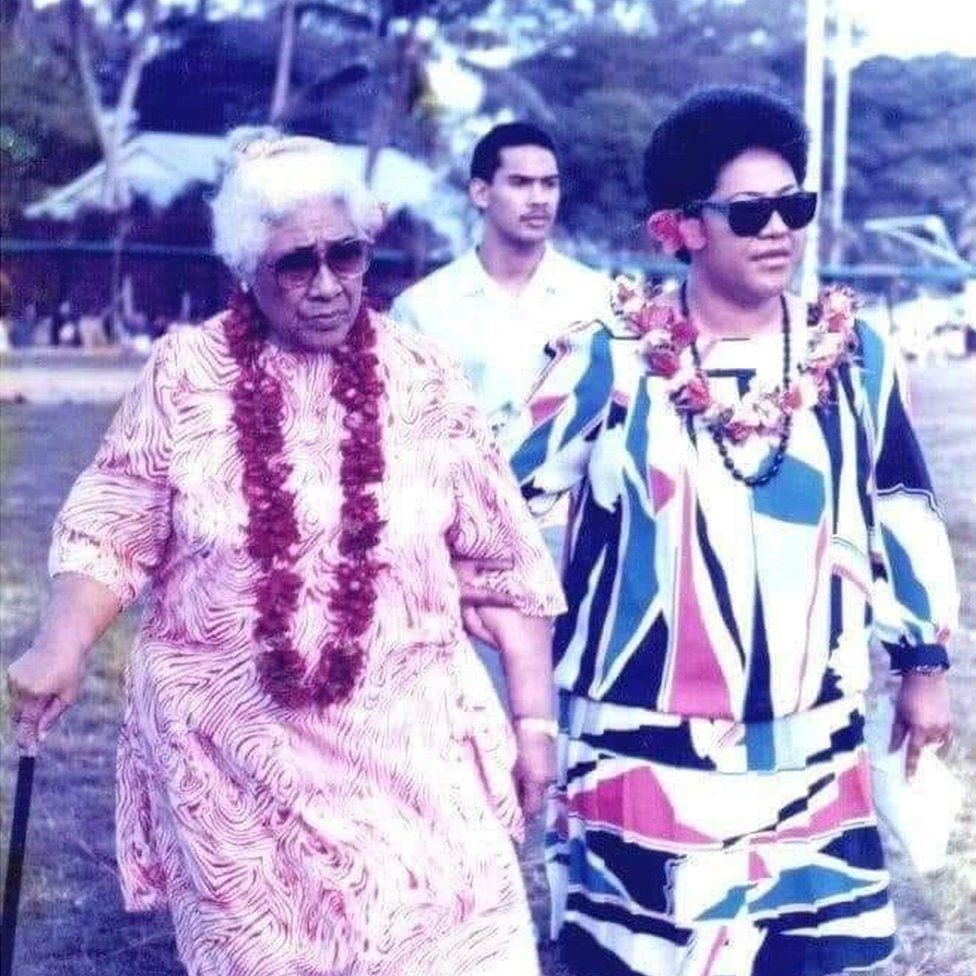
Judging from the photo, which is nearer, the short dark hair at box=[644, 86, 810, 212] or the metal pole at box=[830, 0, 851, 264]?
the short dark hair at box=[644, 86, 810, 212]

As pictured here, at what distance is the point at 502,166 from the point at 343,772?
359 cm

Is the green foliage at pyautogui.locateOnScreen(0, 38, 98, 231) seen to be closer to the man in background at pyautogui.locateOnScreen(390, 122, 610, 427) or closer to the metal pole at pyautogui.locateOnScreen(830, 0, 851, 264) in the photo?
the man in background at pyautogui.locateOnScreen(390, 122, 610, 427)

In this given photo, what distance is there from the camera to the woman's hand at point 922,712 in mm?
3529

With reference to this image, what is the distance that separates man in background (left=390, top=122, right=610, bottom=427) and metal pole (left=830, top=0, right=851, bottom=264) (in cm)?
637

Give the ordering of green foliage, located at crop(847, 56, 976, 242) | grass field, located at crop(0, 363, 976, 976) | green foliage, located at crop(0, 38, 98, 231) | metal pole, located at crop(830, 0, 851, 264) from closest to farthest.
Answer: grass field, located at crop(0, 363, 976, 976) → green foliage, located at crop(847, 56, 976, 242) → green foliage, located at crop(0, 38, 98, 231) → metal pole, located at crop(830, 0, 851, 264)

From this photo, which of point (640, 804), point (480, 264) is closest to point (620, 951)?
point (640, 804)

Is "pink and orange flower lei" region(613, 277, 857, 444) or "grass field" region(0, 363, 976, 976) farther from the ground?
"pink and orange flower lei" region(613, 277, 857, 444)

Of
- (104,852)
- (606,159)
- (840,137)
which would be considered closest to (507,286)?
(104,852)

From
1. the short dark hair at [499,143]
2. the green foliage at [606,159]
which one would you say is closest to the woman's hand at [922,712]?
the short dark hair at [499,143]

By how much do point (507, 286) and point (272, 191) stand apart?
9.70ft

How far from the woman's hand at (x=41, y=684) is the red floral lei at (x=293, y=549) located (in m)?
0.29

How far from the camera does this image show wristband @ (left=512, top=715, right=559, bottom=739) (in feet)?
10.2

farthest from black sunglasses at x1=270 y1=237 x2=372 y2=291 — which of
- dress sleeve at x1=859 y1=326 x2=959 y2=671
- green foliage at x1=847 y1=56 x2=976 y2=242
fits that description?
green foliage at x1=847 y1=56 x2=976 y2=242

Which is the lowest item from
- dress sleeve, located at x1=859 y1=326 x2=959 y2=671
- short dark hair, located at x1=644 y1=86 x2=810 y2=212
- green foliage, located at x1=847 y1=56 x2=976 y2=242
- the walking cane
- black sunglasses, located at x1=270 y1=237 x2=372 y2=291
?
the walking cane
